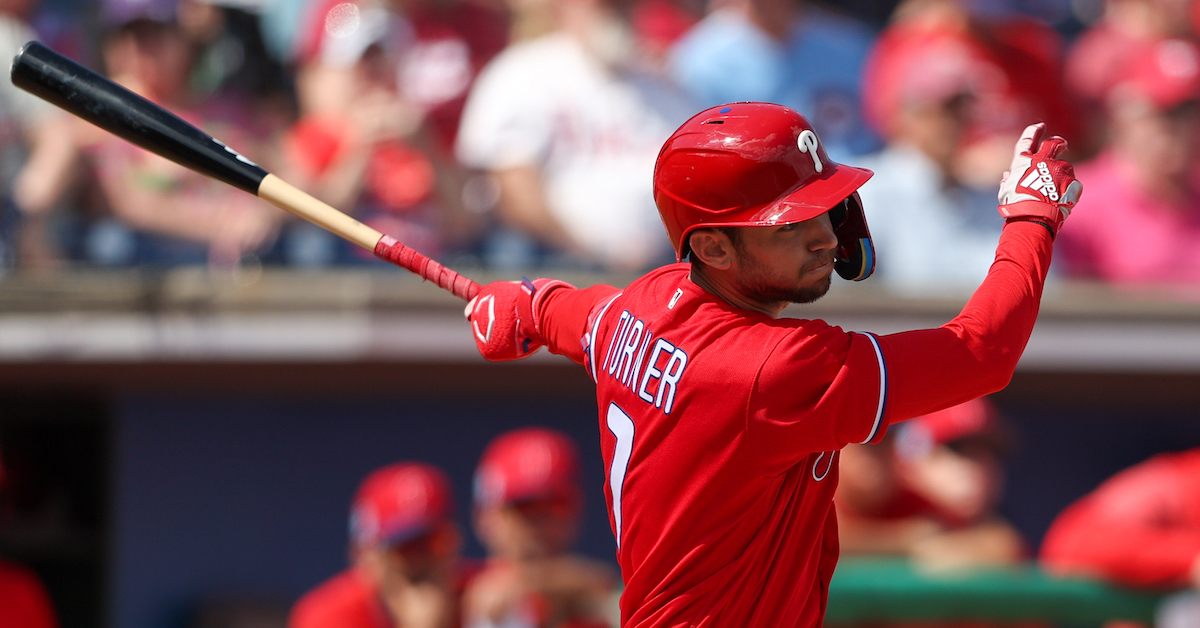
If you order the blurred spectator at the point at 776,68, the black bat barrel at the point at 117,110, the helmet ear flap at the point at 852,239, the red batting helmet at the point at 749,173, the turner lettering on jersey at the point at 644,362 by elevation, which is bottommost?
the turner lettering on jersey at the point at 644,362

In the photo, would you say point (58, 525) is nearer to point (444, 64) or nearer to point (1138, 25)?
point (444, 64)

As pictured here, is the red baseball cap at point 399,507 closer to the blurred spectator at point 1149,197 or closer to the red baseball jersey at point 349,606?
the red baseball jersey at point 349,606

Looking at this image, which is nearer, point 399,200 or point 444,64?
point 399,200

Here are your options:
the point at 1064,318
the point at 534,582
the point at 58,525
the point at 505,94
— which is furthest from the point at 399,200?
the point at 1064,318

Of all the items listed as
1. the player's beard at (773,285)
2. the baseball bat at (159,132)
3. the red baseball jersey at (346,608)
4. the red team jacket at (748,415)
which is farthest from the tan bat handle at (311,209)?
the red baseball jersey at (346,608)

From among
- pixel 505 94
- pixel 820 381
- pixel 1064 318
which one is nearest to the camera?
pixel 820 381

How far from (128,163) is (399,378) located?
115 cm

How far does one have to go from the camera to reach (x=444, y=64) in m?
4.91

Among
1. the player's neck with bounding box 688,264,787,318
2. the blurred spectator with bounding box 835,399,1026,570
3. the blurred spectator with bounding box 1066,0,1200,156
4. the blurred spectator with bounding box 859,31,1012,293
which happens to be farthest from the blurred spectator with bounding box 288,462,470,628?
the blurred spectator with bounding box 1066,0,1200,156

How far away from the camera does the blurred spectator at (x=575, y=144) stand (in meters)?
4.52

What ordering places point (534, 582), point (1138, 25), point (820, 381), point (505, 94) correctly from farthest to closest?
point (1138, 25)
point (505, 94)
point (534, 582)
point (820, 381)

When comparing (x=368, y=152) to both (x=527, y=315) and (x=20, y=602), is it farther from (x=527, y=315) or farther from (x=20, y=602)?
(x=527, y=315)

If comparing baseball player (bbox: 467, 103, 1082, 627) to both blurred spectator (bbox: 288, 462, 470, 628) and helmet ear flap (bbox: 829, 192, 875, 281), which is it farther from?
blurred spectator (bbox: 288, 462, 470, 628)

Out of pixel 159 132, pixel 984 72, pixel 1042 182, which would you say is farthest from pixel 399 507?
pixel 984 72
